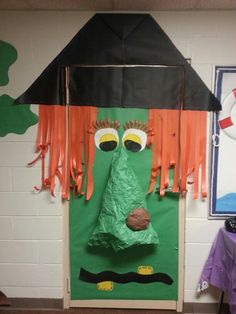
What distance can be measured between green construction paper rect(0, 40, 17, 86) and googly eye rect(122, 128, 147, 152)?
3.19 feet

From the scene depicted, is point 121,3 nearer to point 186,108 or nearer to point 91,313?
point 186,108

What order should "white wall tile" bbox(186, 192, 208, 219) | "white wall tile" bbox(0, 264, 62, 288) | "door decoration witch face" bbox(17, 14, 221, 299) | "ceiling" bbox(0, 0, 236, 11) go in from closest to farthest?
"ceiling" bbox(0, 0, 236, 11), "door decoration witch face" bbox(17, 14, 221, 299), "white wall tile" bbox(186, 192, 208, 219), "white wall tile" bbox(0, 264, 62, 288)

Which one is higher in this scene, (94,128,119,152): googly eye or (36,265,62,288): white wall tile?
(94,128,119,152): googly eye

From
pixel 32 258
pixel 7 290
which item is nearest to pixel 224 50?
pixel 32 258

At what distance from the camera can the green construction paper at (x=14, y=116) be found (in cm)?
210

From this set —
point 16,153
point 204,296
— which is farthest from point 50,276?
point 204,296

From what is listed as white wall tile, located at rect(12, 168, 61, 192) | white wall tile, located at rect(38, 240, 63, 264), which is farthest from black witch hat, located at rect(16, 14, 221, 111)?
white wall tile, located at rect(38, 240, 63, 264)

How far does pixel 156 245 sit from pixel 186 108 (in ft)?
3.44

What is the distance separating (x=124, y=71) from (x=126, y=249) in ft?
4.34

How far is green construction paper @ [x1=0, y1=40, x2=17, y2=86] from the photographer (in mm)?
2068

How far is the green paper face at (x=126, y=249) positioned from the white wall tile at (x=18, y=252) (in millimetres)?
300

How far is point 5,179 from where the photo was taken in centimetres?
217

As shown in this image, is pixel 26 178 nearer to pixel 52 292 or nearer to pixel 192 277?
pixel 52 292

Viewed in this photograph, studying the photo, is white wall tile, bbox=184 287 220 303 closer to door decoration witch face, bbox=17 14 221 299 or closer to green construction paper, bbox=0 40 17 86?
door decoration witch face, bbox=17 14 221 299
